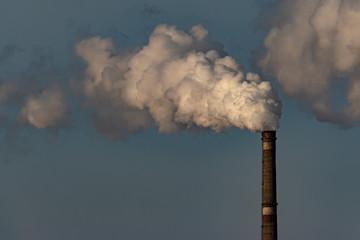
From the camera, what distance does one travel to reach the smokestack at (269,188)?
57906 millimetres

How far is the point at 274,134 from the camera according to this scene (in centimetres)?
5844

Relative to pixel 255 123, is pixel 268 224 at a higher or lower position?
lower

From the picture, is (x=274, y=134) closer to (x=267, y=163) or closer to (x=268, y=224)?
(x=267, y=163)

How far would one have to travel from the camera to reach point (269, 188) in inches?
2282

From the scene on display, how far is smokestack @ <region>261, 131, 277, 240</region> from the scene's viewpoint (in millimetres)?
57906

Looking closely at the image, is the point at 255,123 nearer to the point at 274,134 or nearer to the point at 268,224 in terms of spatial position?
the point at 274,134

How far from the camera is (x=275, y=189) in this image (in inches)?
2293

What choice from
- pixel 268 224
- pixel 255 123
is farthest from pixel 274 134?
pixel 268 224

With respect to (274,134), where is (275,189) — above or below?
below

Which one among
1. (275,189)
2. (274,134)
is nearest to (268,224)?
(275,189)

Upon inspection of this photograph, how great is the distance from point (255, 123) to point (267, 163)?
3.29 m

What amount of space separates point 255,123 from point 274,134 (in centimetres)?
172

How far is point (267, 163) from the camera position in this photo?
58031mm

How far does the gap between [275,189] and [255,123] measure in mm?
5403
